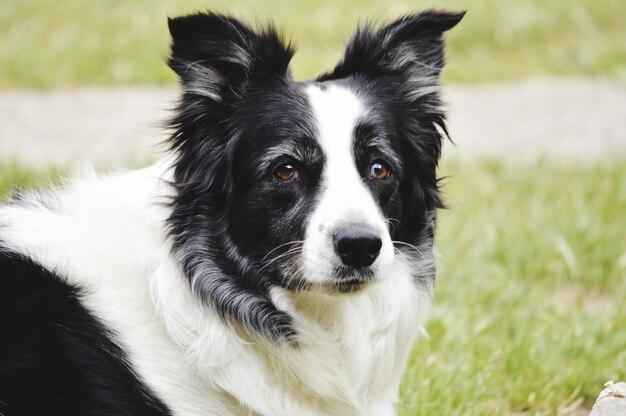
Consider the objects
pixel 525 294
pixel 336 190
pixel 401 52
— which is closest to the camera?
pixel 336 190

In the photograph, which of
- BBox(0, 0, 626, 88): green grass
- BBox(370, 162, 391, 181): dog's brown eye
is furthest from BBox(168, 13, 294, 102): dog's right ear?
BBox(0, 0, 626, 88): green grass

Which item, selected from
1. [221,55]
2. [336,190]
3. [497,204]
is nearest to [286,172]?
[336,190]

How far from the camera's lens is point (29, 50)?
841 centimetres

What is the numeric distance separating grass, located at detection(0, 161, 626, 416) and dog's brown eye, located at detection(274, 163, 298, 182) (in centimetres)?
130

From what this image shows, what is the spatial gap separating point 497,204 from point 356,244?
12.3ft

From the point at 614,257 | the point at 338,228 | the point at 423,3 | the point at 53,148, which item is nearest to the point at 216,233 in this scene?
the point at 338,228

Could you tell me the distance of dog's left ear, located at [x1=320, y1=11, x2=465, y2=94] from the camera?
346 centimetres

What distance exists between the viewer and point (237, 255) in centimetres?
318

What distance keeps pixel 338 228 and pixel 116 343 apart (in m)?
0.84

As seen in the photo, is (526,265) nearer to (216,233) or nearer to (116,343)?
(216,233)

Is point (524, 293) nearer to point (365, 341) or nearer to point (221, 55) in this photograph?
point (365, 341)

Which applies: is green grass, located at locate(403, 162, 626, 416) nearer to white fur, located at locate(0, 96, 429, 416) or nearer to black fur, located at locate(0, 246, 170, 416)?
white fur, located at locate(0, 96, 429, 416)

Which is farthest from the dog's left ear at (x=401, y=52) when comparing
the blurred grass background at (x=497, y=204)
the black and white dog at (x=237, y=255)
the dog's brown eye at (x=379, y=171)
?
the dog's brown eye at (x=379, y=171)

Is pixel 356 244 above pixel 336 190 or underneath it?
underneath
